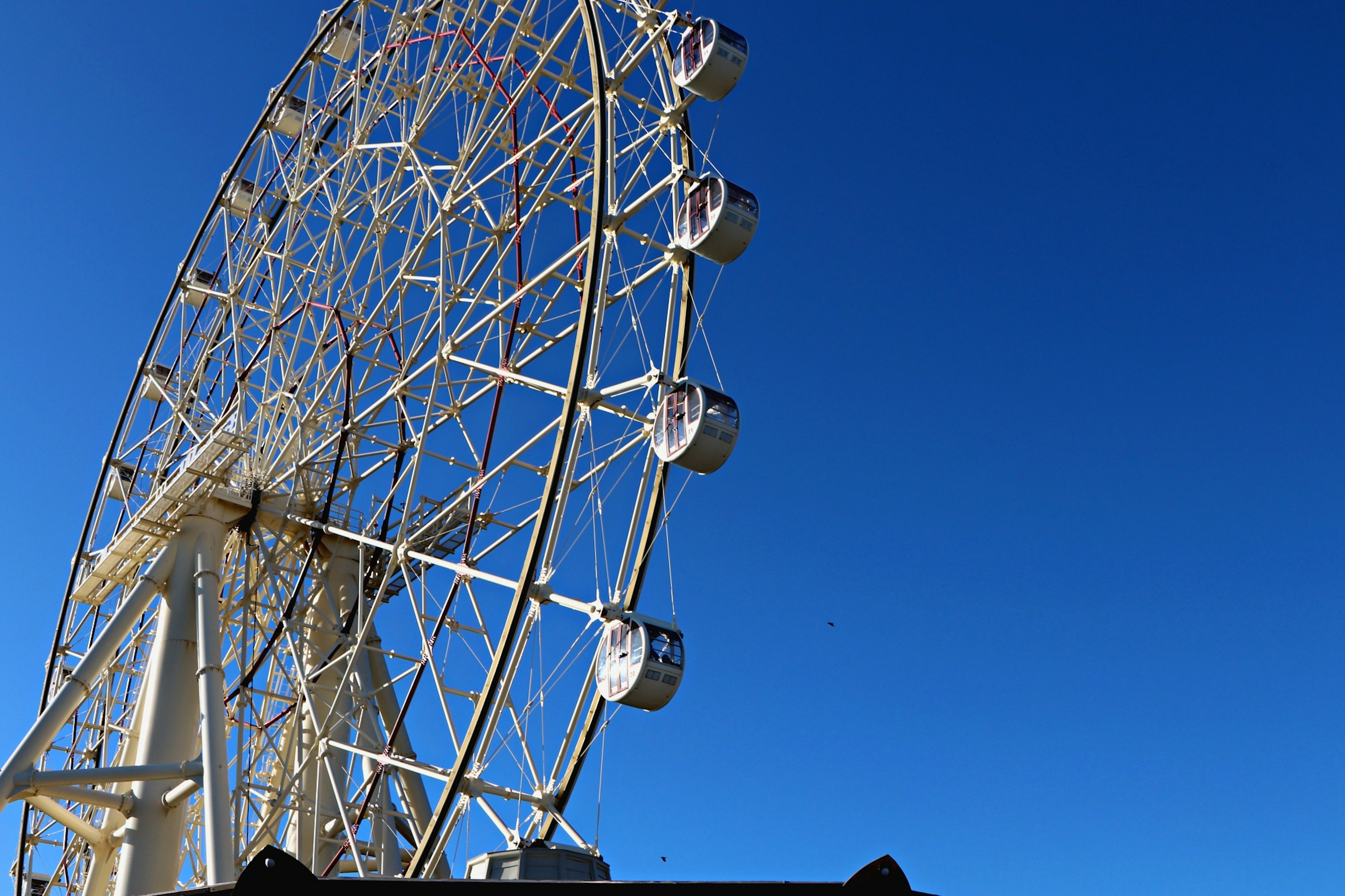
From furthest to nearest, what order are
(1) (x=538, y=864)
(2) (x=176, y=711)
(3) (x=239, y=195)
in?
(3) (x=239, y=195)
(2) (x=176, y=711)
(1) (x=538, y=864)

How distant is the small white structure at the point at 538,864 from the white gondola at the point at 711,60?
952 centimetres

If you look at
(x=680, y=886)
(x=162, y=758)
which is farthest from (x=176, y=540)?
(x=680, y=886)

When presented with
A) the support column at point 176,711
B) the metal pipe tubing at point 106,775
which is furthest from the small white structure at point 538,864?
the metal pipe tubing at point 106,775

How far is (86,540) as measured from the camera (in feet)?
73.3

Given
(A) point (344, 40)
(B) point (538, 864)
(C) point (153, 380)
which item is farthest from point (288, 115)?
(B) point (538, 864)

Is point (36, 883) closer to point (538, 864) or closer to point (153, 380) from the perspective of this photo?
point (153, 380)

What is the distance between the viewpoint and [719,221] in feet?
46.8

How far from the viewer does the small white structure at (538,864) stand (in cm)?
912

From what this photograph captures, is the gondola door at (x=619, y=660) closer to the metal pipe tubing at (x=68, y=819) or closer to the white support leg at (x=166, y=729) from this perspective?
the white support leg at (x=166, y=729)

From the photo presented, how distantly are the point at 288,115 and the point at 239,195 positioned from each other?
1.86 metres

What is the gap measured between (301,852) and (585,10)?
12.4m

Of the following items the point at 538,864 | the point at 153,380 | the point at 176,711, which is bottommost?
the point at 538,864

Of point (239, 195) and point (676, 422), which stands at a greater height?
point (239, 195)

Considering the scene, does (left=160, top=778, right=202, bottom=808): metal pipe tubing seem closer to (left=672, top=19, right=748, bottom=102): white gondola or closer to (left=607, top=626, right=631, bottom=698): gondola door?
(left=607, top=626, right=631, bottom=698): gondola door
